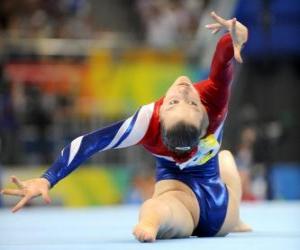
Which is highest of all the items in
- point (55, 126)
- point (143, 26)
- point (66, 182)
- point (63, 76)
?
point (143, 26)

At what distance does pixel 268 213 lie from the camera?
13.6 ft

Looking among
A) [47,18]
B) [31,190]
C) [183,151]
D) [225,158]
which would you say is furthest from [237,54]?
[47,18]

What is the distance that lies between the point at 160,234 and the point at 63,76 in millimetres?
4450

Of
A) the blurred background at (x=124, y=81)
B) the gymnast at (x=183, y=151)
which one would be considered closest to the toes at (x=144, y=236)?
the gymnast at (x=183, y=151)

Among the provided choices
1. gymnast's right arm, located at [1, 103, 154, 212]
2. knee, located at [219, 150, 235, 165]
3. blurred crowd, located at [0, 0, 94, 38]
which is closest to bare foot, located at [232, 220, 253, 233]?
knee, located at [219, 150, 235, 165]

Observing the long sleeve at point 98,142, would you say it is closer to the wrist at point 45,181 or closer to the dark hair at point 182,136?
the wrist at point 45,181

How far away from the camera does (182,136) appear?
2324mm

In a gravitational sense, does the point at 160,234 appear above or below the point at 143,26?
below

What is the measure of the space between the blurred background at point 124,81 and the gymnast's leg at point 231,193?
296 cm

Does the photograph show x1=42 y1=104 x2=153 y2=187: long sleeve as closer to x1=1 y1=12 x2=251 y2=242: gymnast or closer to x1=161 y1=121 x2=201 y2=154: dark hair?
x1=1 y1=12 x2=251 y2=242: gymnast

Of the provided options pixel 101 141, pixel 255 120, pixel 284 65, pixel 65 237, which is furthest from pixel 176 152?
pixel 284 65

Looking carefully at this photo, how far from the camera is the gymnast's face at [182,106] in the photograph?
2.33m

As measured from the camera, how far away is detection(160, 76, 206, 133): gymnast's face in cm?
233

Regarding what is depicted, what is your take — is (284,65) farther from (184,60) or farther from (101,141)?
(101,141)
